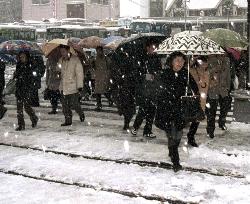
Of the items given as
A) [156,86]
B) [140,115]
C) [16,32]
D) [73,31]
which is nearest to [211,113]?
[140,115]

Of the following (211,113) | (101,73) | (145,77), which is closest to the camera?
(145,77)

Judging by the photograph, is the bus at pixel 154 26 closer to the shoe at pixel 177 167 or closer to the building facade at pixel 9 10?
the shoe at pixel 177 167

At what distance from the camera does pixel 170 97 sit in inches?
253

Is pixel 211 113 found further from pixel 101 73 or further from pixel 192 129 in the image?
pixel 101 73

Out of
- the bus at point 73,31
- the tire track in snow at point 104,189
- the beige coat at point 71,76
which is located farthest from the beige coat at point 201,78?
the bus at point 73,31

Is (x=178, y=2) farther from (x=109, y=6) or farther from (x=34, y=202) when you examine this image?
(x=34, y=202)

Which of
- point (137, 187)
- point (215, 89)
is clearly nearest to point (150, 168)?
point (137, 187)

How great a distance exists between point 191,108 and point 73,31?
3567 cm

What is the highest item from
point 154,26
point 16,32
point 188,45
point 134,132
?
point 154,26

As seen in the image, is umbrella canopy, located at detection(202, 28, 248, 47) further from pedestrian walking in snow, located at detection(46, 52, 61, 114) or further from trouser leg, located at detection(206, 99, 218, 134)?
pedestrian walking in snow, located at detection(46, 52, 61, 114)

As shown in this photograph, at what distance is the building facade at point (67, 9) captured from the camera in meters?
68.0

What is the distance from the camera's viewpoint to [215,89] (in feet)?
27.9

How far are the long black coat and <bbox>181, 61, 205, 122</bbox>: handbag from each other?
0.08 m

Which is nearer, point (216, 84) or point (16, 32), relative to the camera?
point (216, 84)
